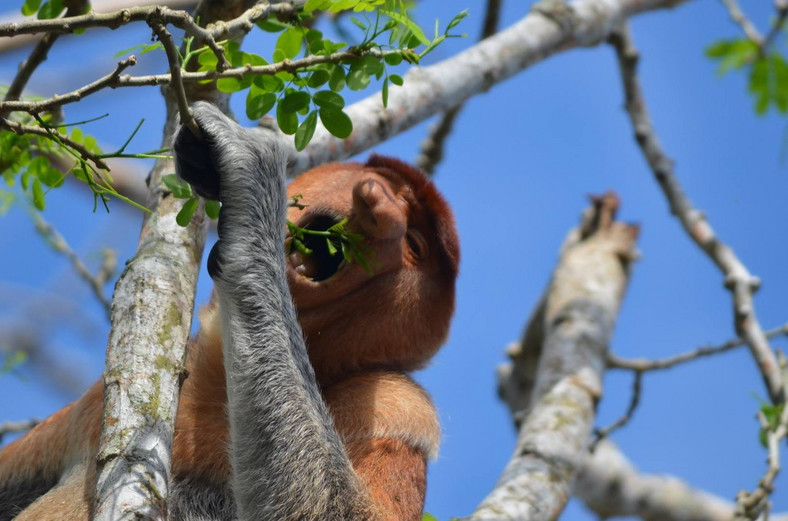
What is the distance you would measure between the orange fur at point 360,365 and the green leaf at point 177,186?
1043mm

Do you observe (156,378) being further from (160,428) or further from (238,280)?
(238,280)

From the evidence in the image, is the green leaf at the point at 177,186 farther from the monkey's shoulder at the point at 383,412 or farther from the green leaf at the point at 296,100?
the monkey's shoulder at the point at 383,412

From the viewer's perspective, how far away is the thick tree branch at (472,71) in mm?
5332

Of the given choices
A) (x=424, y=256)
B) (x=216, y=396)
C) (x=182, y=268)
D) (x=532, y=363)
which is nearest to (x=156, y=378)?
(x=182, y=268)

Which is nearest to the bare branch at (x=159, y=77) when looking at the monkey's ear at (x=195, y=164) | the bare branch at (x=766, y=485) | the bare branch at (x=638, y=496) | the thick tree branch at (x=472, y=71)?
the monkey's ear at (x=195, y=164)

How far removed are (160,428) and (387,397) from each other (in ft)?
6.14

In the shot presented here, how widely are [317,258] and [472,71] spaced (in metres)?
2.02

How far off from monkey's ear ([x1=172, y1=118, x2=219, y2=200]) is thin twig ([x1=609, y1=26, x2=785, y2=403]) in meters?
4.34

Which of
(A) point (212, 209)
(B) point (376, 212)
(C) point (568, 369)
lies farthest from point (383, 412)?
(C) point (568, 369)

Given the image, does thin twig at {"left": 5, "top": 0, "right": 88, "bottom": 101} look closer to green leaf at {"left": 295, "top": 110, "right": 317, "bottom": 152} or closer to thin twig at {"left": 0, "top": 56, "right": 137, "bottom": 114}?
thin twig at {"left": 0, "top": 56, "right": 137, "bottom": 114}

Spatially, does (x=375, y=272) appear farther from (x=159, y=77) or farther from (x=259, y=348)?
(x=159, y=77)

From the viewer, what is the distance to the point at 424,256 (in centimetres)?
529

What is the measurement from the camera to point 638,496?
9352 millimetres

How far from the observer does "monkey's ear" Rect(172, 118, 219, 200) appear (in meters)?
3.86
